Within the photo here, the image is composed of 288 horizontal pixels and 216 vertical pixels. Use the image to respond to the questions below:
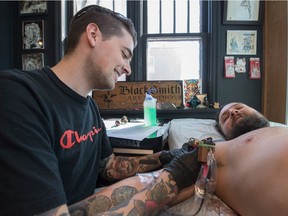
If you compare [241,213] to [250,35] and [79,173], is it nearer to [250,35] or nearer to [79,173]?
[79,173]

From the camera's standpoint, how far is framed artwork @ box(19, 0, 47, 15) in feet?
5.90

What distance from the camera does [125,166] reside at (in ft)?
3.09

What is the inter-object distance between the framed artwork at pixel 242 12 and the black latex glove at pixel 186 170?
51.7 inches

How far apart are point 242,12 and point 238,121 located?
1037 mm

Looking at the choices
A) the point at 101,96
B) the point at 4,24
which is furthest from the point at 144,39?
the point at 4,24

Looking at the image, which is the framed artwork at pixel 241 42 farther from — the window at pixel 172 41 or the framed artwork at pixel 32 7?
the framed artwork at pixel 32 7

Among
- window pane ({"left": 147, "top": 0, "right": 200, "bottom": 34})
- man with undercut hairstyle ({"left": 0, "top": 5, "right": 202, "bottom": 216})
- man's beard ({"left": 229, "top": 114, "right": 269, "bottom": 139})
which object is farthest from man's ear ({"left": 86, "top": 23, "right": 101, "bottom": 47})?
window pane ({"left": 147, "top": 0, "right": 200, "bottom": 34})

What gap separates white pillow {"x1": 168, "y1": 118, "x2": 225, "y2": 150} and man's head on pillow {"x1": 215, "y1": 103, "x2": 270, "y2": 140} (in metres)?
0.05

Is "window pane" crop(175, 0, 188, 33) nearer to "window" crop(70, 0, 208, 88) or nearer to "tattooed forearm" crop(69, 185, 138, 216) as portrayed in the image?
"window" crop(70, 0, 208, 88)

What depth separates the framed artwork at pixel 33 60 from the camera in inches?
72.0

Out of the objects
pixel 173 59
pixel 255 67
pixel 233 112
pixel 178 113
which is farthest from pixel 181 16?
pixel 233 112

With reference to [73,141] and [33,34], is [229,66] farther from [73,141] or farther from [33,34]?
[33,34]

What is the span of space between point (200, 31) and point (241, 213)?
1.47m

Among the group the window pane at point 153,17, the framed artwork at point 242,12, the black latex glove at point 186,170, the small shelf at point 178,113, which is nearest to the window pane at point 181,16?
the window pane at point 153,17
